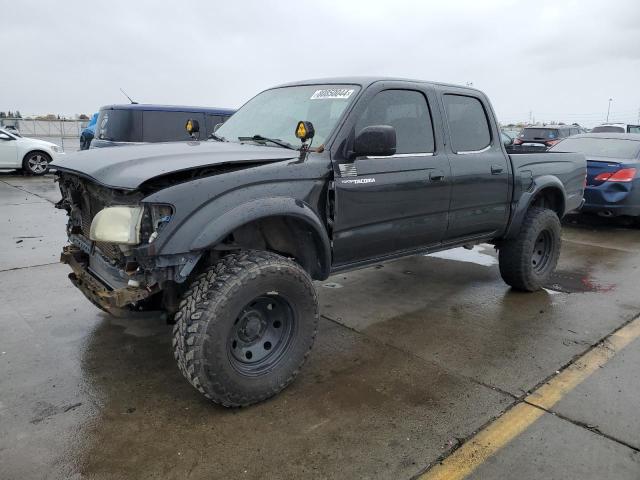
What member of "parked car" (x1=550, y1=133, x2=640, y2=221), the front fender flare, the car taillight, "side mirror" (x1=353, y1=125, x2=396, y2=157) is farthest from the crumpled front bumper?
the car taillight

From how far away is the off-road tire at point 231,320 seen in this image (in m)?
2.67

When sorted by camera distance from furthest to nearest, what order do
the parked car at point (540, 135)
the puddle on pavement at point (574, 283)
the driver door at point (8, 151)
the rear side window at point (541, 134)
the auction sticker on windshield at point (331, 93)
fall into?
the rear side window at point (541, 134) < the parked car at point (540, 135) < the driver door at point (8, 151) < the puddle on pavement at point (574, 283) < the auction sticker on windshield at point (331, 93)

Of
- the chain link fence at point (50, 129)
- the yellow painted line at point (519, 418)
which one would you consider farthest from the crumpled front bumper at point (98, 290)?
the chain link fence at point (50, 129)

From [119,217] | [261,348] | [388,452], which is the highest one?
[119,217]

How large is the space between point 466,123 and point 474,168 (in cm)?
42

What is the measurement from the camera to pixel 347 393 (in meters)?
3.16

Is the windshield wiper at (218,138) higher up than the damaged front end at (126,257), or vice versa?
the windshield wiper at (218,138)

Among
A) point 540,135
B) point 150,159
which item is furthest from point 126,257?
point 540,135

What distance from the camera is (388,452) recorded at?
259 cm

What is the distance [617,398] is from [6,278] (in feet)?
17.8

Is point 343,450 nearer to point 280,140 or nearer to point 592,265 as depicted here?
point 280,140

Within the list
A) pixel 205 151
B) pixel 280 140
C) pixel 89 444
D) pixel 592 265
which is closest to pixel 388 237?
pixel 280 140

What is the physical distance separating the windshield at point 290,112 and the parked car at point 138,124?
240 inches

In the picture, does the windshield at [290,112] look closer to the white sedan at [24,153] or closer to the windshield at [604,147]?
the windshield at [604,147]
